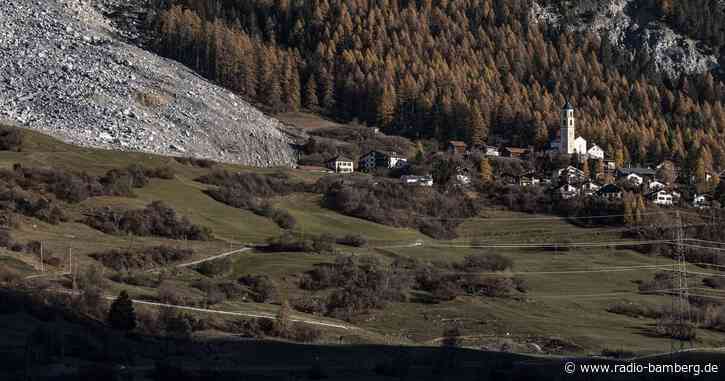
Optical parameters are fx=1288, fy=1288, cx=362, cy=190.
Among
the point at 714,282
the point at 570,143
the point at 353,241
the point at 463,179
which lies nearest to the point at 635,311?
the point at 714,282

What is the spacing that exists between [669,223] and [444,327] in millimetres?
55886

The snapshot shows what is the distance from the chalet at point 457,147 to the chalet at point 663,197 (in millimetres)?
23829

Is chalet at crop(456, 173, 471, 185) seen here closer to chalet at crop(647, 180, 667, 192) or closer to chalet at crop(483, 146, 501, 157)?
chalet at crop(483, 146, 501, 157)

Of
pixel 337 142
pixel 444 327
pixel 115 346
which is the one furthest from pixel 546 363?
pixel 337 142

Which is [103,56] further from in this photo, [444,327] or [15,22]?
[444,327]

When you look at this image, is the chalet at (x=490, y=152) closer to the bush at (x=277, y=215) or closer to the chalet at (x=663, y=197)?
the chalet at (x=663, y=197)

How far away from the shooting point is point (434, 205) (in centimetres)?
11494

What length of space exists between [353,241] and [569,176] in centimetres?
5317

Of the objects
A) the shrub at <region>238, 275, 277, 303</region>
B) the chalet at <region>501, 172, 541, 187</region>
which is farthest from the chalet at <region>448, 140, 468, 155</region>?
the shrub at <region>238, 275, 277, 303</region>

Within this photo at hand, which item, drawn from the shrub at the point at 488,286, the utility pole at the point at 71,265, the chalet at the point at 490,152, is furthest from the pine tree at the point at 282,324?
the chalet at the point at 490,152

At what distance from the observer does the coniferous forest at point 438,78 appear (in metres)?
162

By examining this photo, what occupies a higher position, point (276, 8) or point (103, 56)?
point (276, 8)

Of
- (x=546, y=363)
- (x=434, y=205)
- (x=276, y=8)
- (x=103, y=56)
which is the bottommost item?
(x=546, y=363)

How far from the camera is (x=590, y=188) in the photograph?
13325 cm
